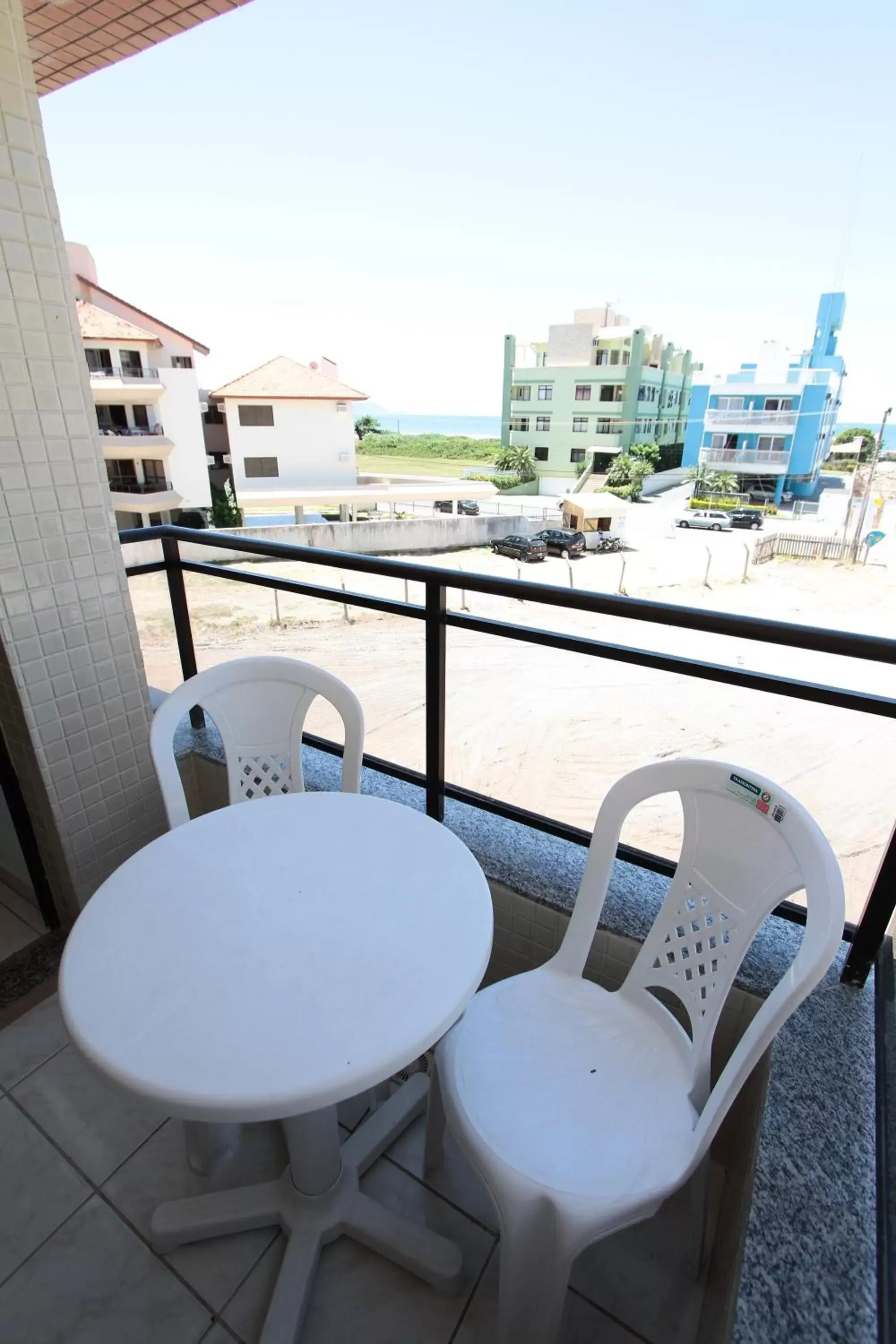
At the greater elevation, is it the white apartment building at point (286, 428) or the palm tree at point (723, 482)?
Answer: the white apartment building at point (286, 428)

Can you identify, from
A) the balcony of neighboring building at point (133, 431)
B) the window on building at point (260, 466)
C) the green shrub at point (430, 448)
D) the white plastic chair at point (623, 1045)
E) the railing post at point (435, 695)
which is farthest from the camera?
the green shrub at point (430, 448)

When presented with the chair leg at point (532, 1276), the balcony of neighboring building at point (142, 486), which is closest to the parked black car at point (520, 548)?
the balcony of neighboring building at point (142, 486)

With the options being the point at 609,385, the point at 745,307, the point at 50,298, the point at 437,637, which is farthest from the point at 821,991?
the point at 745,307

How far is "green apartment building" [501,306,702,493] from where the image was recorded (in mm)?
32812

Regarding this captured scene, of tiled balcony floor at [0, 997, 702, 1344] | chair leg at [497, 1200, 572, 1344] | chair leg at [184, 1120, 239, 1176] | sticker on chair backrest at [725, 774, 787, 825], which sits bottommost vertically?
tiled balcony floor at [0, 997, 702, 1344]

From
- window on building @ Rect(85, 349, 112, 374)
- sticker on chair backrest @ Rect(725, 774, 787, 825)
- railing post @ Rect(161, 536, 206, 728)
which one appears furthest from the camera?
window on building @ Rect(85, 349, 112, 374)

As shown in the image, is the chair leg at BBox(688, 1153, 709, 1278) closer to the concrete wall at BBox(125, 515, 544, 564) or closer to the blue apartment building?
the concrete wall at BBox(125, 515, 544, 564)

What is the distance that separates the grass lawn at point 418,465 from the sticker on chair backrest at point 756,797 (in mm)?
38034

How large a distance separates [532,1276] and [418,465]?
48.3 m

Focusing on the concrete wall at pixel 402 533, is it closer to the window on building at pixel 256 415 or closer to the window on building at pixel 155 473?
the window on building at pixel 155 473

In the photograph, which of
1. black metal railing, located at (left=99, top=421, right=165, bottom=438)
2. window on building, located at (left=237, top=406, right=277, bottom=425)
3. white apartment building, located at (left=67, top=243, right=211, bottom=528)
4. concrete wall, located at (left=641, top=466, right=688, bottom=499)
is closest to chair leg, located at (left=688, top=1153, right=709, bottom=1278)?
white apartment building, located at (left=67, top=243, right=211, bottom=528)

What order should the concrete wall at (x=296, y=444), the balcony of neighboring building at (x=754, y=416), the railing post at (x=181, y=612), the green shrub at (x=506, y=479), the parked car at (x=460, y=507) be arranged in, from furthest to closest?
the green shrub at (x=506, y=479), the balcony of neighboring building at (x=754, y=416), the parked car at (x=460, y=507), the concrete wall at (x=296, y=444), the railing post at (x=181, y=612)

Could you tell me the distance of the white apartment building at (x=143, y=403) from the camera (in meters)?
16.9

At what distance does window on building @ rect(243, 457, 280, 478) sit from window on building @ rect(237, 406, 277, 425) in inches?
45.4
